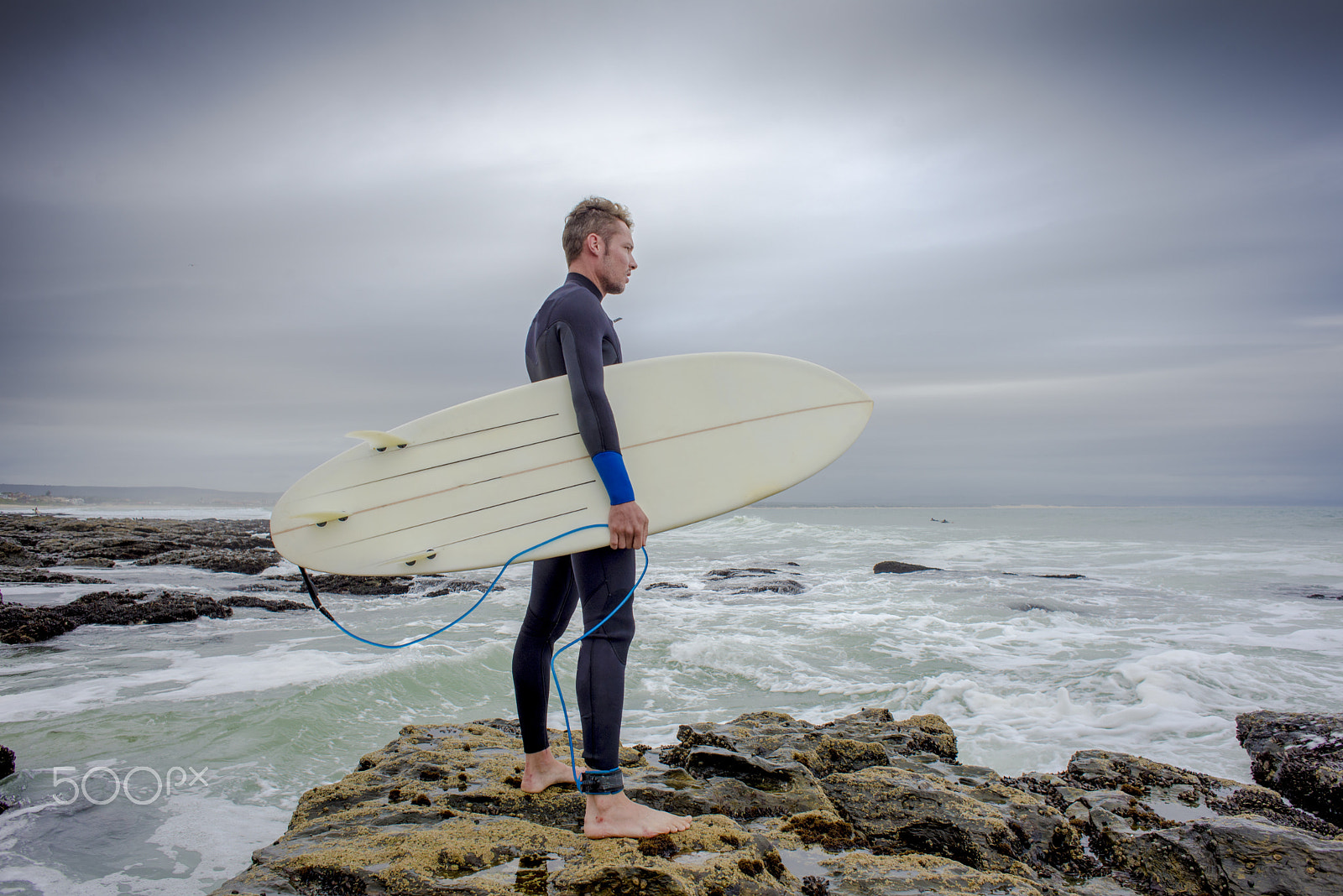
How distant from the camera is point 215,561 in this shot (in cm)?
1391

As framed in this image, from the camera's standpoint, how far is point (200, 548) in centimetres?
1652

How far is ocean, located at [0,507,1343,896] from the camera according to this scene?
281 cm

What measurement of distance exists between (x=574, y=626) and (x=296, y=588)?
6479mm

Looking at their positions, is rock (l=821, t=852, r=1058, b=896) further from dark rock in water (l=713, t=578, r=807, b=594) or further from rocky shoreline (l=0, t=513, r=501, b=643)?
dark rock in water (l=713, t=578, r=807, b=594)

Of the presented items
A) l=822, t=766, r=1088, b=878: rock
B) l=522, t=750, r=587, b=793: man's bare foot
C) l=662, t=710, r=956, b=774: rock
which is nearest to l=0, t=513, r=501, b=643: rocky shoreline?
l=522, t=750, r=587, b=793: man's bare foot

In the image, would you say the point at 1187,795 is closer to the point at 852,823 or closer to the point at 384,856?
the point at 852,823

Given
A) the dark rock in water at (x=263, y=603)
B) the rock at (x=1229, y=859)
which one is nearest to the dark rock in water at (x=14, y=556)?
the dark rock in water at (x=263, y=603)

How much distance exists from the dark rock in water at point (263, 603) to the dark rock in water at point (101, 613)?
343mm

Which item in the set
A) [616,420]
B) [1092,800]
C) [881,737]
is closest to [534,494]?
[616,420]

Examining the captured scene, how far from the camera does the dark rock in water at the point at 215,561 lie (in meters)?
13.6

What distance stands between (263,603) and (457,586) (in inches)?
143

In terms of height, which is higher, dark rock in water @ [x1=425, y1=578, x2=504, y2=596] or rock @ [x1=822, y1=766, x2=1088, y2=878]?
rock @ [x1=822, y1=766, x2=1088, y2=878]

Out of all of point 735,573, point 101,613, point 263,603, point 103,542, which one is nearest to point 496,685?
point 101,613

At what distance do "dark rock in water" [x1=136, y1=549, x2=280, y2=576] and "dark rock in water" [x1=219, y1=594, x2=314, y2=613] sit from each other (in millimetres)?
3938
